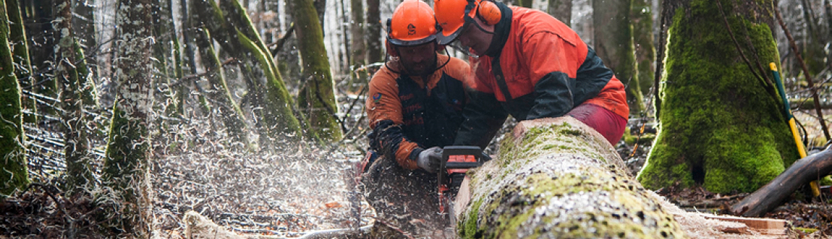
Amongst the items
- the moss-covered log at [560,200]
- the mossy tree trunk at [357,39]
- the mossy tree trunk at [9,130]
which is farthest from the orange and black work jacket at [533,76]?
the mossy tree trunk at [357,39]

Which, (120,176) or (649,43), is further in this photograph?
(649,43)

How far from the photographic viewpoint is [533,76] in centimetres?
310

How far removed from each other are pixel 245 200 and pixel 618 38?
6496 millimetres

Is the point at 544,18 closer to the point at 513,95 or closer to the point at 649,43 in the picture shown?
the point at 513,95

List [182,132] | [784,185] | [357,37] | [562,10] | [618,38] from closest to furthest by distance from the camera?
[784,185], [182,132], [618,38], [562,10], [357,37]

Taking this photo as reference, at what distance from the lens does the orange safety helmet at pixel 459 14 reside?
132 inches

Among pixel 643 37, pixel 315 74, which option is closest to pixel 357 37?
pixel 315 74

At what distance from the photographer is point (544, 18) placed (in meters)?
3.25

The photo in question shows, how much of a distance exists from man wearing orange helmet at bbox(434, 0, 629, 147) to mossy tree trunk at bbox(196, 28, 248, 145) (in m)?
3.72

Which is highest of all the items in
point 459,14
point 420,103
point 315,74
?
point 459,14

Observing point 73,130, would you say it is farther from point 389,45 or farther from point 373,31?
point 373,31

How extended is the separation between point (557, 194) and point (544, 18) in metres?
2.11

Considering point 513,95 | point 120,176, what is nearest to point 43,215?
point 120,176

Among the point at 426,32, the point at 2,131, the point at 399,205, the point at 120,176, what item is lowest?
the point at 399,205
